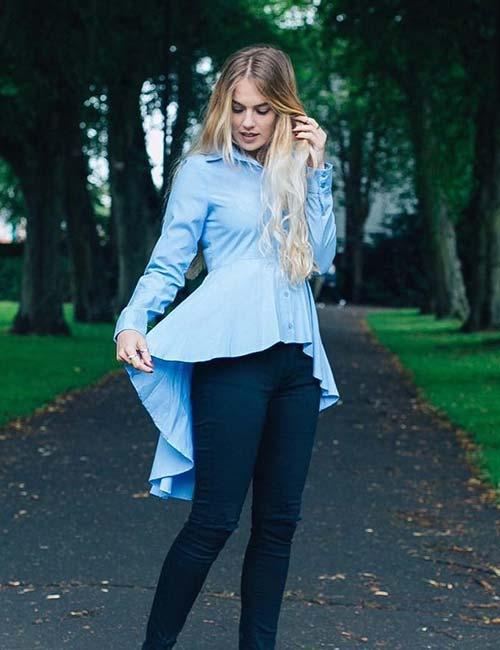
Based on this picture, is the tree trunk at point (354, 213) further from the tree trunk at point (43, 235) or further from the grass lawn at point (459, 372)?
the tree trunk at point (43, 235)

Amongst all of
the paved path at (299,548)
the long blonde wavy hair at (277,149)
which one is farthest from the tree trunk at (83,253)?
the long blonde wavy hair at (277,149)

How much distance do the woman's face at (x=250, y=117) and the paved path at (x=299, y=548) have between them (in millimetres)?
1795

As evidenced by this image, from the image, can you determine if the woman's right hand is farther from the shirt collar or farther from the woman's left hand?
the woman's left hand

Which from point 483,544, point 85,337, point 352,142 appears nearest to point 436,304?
point 85,337

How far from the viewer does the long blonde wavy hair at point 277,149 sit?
13.6ft

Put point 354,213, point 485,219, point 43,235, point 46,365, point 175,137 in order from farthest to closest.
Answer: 1. point 354,213
2. point 175,137
3. point 485,219
4. point 43,235
5. point 46,365

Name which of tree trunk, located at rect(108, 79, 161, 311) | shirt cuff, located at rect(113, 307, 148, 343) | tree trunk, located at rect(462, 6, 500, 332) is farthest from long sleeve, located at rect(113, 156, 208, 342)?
tree trunk, located at rect(108, 79, 161, 311)

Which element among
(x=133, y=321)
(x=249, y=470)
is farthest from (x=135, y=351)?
(x=249, y=470)

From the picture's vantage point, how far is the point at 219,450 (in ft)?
13.6

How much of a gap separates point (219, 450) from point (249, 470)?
106 millimetres

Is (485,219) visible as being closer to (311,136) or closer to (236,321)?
(311,136)

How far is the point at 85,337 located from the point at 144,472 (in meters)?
17.8

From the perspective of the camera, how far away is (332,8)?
25.1m

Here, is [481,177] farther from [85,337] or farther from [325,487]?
[325,487]
